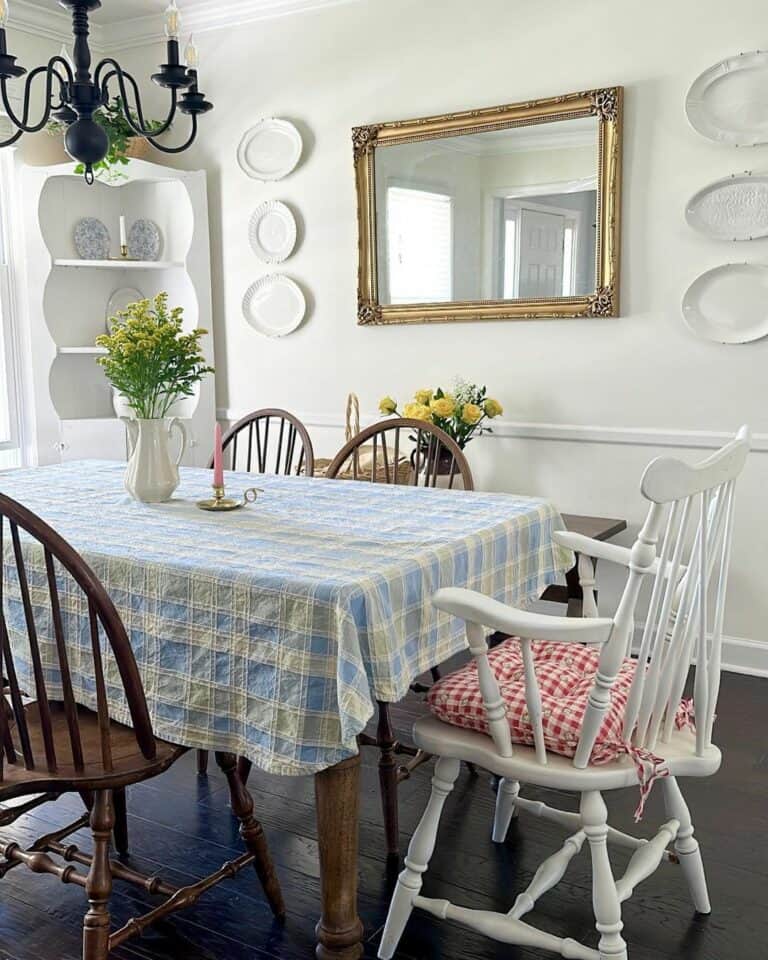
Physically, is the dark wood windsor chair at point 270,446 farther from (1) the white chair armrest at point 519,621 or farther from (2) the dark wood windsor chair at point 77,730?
(1) the white chair armrest at point 519,621

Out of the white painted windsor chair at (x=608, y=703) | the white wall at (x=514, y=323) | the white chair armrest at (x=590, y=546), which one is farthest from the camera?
the white wall at (x=514, y=323)

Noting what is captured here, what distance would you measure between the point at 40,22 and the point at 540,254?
102 inches

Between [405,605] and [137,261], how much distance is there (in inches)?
125

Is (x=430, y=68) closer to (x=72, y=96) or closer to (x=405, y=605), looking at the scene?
(x=72, y=96)

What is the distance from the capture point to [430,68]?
367cm

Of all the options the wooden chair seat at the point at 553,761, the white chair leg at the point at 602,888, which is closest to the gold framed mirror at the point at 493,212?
the wooden chair seat at the point at 553,761

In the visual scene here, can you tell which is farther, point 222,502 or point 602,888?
point 222,502

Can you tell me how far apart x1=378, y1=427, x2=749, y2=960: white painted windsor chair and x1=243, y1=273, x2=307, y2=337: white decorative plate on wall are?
2779mm

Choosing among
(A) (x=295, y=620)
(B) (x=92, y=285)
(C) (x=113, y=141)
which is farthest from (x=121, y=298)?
(A) (x=295, y=620)

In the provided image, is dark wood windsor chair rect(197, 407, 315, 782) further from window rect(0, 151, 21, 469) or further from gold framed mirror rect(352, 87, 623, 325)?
window rect(0, 151, 21, 469)

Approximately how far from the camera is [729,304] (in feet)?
10.3

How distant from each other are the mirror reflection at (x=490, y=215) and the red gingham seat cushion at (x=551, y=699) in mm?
1897

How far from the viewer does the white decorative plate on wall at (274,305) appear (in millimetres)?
4172

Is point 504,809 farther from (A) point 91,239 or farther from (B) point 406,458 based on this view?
(A) point 91,239
